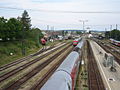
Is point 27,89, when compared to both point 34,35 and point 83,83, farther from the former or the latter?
point 34,35

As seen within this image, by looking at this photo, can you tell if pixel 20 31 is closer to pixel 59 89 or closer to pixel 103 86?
pixel 103 86

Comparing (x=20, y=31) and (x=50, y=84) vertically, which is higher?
(x=20, y=31)

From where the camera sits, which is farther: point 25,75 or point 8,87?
point 25,75

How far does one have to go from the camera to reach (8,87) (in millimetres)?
20078

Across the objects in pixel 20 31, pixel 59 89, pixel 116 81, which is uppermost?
pixel 20 31

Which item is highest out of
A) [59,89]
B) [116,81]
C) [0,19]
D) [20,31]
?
[0,19]

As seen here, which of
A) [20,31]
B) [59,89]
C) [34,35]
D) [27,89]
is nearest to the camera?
[59,89]

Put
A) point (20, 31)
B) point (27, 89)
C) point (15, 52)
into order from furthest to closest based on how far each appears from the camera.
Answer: point (20, 31) < point (15, 52) < point (27, 89)

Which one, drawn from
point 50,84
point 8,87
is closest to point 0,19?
point 8,87

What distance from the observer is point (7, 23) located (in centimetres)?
4806

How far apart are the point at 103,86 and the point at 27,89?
9.39m

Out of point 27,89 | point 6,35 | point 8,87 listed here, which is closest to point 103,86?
point 27,89

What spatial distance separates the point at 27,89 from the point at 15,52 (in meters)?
27.2

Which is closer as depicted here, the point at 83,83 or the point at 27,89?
the point at 27,89
